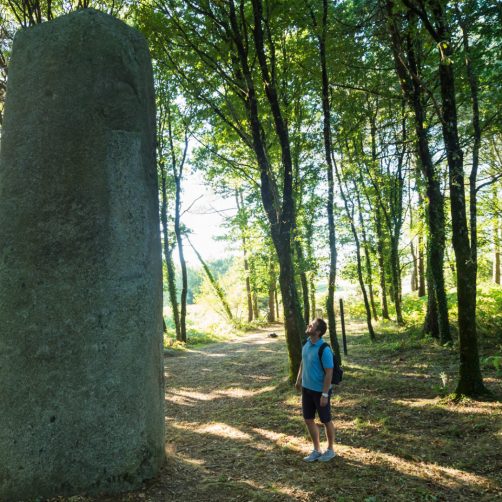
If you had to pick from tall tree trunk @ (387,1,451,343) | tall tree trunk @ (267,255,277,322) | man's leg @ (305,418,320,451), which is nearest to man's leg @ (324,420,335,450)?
man's leg @ (305,418,320,451)

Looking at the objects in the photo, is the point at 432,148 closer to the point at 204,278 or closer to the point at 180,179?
the point at 180,179

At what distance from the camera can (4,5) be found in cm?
1088

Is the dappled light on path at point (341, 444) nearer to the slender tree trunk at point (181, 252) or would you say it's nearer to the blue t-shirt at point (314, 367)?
the blue t-shirt at point (314, 367)

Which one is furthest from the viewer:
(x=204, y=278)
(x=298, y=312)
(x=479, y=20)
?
(x=204, y=278)

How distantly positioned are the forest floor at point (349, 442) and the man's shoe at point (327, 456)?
9 centimetres

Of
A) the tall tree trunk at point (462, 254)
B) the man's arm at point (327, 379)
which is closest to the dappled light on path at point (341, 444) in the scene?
the tall tree trunk at point (462, 254)

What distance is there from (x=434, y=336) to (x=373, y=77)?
8751 mm

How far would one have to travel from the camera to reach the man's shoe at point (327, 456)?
5297 mm

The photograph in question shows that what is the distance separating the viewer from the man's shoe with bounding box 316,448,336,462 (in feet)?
17.4

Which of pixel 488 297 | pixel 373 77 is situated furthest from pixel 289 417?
pixel 373 77

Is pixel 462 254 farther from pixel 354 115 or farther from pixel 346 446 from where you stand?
pixel 354 115

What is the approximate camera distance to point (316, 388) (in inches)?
213

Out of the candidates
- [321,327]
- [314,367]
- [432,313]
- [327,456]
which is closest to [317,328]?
[321,327]

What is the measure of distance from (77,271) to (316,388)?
3319 millimetres
